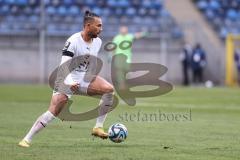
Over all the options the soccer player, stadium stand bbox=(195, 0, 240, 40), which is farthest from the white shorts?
stadium stand bbox=(195, 0, 240, 40)

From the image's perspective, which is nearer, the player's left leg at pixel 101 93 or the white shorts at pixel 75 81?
the white shorts at pixel 75 81

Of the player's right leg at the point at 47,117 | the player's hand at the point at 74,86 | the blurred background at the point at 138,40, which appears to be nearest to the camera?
the player's hand at the point at 74,86

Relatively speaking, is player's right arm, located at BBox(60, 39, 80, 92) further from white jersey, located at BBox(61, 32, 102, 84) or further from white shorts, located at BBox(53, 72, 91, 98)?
white shorts, located at BBox(53, 72, 91, 98)

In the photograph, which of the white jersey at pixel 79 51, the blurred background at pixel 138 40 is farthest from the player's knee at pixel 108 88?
the blurred background at pixel 138 40

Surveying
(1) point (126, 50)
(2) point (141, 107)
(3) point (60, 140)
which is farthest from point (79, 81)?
(1) point (126, 50)

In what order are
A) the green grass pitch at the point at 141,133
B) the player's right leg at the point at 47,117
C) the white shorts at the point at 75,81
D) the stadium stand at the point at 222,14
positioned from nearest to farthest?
the green grass pitch at the point at 141,133 < the player's right leg at the point at 47,117 < the white shorts at the point at 75,81 < the stadium stand at the point at 222,14

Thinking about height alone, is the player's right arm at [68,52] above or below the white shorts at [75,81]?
above

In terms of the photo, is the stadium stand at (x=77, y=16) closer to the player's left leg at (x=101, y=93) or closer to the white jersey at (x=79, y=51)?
the player's left leg at (x=101, y=93)

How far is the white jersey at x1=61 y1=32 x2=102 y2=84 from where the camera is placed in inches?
444

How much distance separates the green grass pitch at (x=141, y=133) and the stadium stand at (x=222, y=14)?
14.7 metres

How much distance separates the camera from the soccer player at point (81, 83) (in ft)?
36.2

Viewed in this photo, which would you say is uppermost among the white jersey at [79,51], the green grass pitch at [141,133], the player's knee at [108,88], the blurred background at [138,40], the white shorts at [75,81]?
the white jersey at [79,51]

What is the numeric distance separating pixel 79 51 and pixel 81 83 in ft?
1.94

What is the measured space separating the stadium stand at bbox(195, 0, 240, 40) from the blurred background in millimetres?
51
